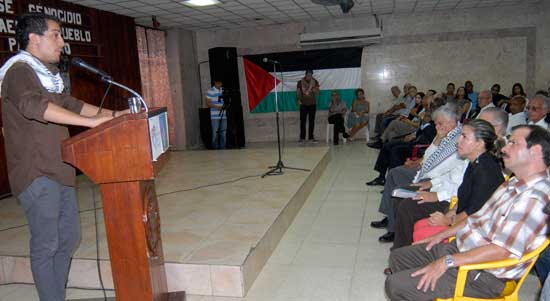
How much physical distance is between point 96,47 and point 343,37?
15.6ft

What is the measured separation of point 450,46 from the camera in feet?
27.7

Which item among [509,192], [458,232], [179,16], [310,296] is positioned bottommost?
[310,296]

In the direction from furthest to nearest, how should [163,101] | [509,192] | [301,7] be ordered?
1. [163,101]
2. [301,7]
3. [509,192]

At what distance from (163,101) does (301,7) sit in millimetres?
3496

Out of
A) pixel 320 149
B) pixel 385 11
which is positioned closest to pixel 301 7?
pixel 385 11

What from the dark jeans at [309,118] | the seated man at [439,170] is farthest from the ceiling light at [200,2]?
the seated man at [439,170]

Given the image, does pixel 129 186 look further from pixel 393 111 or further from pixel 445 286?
pixel 393 111

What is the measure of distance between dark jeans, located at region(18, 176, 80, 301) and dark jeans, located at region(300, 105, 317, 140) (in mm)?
7223

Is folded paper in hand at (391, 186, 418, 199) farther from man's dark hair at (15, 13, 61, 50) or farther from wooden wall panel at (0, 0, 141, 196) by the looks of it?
wooden wall panel at (0, 0, 141, 196)

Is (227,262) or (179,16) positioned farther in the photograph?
(179,16)

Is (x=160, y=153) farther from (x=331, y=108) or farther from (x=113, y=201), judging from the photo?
(x=331, y=108)

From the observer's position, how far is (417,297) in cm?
171

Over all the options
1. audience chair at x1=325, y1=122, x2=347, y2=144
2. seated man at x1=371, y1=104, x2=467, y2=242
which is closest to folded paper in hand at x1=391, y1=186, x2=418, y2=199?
seated man at x1=371, y1=104, x2=467, y2=242

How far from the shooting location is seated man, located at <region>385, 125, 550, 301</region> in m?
1.55
